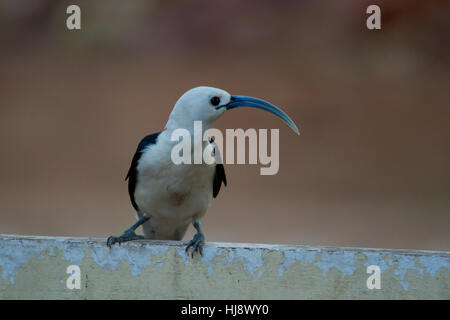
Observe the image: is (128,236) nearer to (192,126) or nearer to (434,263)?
(192,126)

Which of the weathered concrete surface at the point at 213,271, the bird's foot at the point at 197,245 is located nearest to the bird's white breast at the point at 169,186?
the bird's foot at the point at 197,245

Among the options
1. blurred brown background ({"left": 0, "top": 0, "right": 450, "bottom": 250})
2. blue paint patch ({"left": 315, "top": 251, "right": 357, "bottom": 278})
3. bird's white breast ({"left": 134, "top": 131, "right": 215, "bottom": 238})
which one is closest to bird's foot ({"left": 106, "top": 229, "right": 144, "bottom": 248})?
bird's white breast ({"left": 134, "top": 131, "right": 215, "bottom": 238})

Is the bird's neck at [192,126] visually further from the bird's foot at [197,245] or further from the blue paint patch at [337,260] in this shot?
the blue paint patch at [337,260]

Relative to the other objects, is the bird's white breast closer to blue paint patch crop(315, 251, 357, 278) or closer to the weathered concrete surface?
the weathered concrete surface

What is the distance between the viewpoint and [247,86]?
27.0 feet

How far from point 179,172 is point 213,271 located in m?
0.52

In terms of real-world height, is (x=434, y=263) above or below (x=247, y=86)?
below

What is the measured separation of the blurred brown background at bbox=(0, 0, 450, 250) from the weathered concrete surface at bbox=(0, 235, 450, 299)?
18.5 ft

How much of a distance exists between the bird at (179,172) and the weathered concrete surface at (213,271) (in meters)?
0.25

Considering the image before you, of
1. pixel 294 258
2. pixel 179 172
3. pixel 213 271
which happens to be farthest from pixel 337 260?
pixel 179 172

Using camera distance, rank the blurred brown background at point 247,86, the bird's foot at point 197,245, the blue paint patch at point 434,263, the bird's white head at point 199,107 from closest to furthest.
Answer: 1. the blue paint patch at point 434,263
2. the bird's foot at point 197,245
3. the bird's white head at point 199,107
4. the blurred brown background at point 247,86

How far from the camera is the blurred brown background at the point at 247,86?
8.01 metres

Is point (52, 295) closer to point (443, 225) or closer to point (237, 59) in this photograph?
point (443, 225)

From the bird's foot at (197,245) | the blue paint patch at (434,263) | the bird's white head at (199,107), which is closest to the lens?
the blue paint patch at (434,263)
